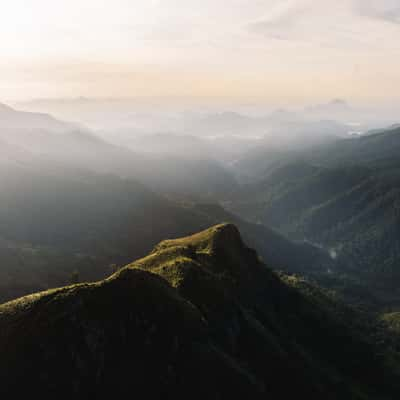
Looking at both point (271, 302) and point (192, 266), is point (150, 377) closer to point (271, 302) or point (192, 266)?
point (192, 266)

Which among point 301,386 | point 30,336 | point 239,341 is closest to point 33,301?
point 30,336

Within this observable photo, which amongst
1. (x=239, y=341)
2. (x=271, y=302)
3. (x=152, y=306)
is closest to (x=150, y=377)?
(x=152, y=306)

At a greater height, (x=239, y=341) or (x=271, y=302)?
(x=239, y=341)

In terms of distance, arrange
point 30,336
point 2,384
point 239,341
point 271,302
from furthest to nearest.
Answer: point 271,302 → point 239,341 → point 30,336 → point 2,384

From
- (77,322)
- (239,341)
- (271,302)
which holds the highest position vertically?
(77,322)

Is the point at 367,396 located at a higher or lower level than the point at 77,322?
lower

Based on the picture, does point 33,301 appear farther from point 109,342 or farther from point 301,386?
point 301,386

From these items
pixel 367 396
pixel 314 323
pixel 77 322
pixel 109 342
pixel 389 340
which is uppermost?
pixel 77 322

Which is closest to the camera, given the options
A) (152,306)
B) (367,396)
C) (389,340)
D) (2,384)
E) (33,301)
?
(2,384)

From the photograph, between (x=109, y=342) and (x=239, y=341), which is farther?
(x=239, y=341)
